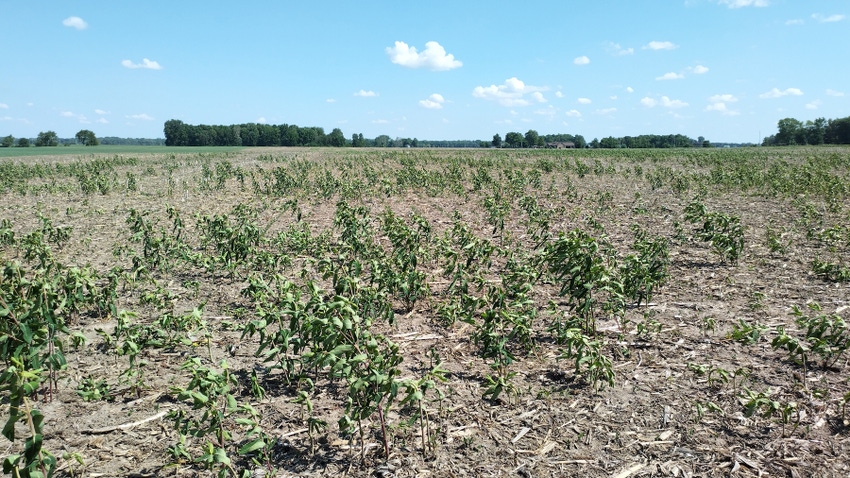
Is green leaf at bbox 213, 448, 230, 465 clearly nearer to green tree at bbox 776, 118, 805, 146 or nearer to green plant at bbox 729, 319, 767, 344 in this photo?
green plant at bbox 729, 319, 767, 344

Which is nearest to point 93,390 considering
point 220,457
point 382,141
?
point 220,457

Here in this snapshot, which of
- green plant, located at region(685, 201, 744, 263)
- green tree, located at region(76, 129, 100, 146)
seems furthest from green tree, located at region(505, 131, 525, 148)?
green plant, located at region(685, 201, 744, 263)

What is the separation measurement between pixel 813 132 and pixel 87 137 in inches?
6746

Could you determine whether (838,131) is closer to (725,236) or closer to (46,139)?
(725,236)

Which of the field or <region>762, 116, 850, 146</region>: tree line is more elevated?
<region>762, 116, 850, 146</region>: tree line

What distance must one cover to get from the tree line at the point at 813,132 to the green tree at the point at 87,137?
16226 centimetres

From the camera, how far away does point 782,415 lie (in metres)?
3.99

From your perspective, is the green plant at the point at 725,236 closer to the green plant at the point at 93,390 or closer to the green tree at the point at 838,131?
the green plant at the point at 93,390

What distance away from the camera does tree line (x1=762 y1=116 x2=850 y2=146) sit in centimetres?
9838

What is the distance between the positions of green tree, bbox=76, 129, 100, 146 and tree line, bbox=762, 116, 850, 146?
16226cm

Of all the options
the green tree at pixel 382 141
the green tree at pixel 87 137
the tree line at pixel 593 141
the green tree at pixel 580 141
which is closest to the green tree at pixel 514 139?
the tree line at pixel 593 141

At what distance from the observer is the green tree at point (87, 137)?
11063cm

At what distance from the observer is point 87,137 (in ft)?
370

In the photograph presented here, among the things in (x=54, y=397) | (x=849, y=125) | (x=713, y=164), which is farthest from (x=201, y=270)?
(x=849, y=125)
